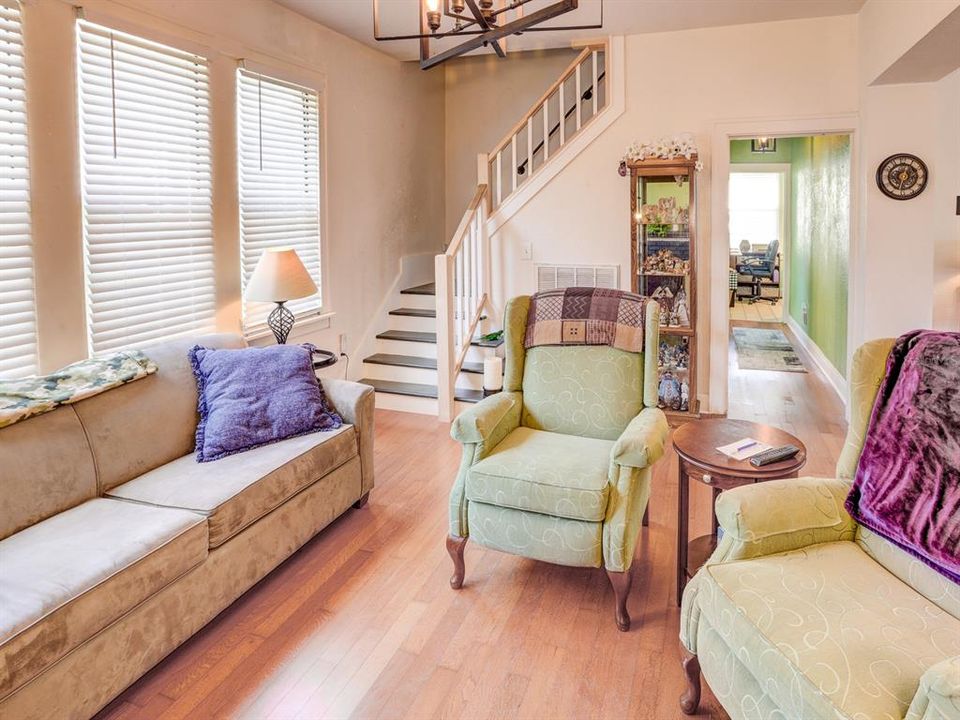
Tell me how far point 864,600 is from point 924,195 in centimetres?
375

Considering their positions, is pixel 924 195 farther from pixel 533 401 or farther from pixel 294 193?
pixel 294 193

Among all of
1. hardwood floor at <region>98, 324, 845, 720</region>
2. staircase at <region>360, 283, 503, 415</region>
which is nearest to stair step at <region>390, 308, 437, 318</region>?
staircase at <region>360, 283, 503, 415</region>

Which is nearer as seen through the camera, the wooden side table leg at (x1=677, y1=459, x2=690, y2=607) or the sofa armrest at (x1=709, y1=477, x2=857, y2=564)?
the sofa armrest at (x1=709, y1=477, x2=857, y2=564)

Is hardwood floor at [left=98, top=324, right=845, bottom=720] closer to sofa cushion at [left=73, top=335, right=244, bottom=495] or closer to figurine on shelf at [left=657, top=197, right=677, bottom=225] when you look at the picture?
sofa cushion at [left=73, top=335, right=244, bottom=495]

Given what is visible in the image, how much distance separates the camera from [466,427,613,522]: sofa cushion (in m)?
2.42

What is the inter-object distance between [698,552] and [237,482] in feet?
5.98

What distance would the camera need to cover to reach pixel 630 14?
4512mm

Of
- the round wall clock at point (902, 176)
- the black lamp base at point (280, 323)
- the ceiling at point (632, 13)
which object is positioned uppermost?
the ceiling at point (632, 13)

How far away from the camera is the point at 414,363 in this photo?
215 inches

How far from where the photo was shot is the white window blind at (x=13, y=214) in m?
2.76

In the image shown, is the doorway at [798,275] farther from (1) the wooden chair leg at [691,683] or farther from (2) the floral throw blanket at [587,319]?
(1) the wooden chair leg at [691,683]

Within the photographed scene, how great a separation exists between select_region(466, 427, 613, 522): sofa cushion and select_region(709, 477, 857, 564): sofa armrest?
55cm

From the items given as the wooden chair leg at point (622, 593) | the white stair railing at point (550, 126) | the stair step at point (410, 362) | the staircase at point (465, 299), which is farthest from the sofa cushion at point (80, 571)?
the white stair railing at point (550, 126)

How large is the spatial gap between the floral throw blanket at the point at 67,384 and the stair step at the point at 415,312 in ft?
9.78
